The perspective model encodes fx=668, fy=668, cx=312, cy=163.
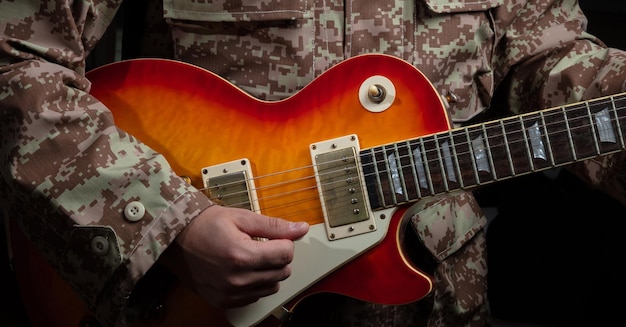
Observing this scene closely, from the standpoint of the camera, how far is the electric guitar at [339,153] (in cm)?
85

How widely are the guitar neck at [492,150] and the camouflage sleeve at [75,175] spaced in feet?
0.79

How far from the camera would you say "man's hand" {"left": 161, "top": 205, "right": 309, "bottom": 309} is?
31.2 inches

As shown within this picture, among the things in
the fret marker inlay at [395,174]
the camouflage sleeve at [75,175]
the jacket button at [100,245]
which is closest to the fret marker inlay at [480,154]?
the fret marker inlay at [395,174]

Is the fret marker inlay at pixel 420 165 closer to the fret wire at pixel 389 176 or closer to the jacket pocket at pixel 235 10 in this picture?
the fret wire at pixel 389 176

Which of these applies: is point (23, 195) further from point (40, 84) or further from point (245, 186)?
point (245, 186)

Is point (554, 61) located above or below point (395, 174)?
above

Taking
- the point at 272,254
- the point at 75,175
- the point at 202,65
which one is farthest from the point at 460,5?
the point at 75,175

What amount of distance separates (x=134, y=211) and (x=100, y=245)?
6cm

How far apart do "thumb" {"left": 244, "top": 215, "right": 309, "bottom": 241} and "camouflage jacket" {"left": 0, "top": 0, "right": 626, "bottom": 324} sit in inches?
2.8

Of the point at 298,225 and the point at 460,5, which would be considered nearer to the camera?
the point at 298,225

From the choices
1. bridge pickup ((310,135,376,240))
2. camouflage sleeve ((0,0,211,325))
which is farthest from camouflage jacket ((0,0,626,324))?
bridge pickup ((310,135,376,240))

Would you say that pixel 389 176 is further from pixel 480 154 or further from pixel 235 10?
pixel 235 10

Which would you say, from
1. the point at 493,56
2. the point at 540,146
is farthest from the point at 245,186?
the point at 493,56

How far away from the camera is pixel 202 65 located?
101 cm
